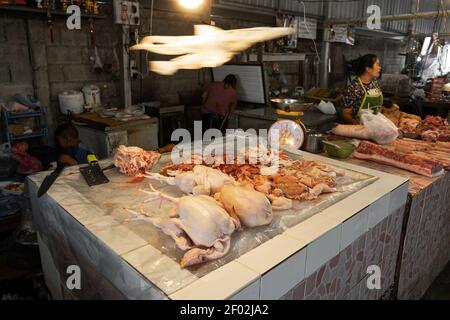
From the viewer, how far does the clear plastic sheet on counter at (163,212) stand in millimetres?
1262

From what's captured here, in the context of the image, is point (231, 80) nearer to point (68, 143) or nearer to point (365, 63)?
point (365, 63)

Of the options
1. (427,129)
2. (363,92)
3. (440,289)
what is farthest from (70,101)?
(440,289)

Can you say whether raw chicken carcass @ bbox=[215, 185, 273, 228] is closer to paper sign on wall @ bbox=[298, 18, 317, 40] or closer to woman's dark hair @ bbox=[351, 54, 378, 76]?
woman's dark hair @ bbox=[351, 54, 378, 76]

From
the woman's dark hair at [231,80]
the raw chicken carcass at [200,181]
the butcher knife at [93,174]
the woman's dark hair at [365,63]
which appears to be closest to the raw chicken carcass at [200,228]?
the raw chicken carcass at [200,181]

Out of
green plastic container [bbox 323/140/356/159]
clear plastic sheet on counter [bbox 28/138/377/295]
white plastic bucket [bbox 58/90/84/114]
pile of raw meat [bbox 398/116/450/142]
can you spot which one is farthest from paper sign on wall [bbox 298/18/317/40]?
clear plastic sheet on counter [bbox 28/138/377/295]

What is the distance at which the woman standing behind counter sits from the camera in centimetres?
448

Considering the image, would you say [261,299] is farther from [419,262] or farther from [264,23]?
[264,23]

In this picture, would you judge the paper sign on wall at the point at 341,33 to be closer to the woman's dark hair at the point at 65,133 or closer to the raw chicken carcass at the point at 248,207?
the woman's dark hair at the point at 65,133

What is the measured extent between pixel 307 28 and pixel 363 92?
17.5 ft

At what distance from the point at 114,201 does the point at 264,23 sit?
803cm

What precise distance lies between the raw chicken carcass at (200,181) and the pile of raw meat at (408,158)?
1.53 metres

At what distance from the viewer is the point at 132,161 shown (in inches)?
87.0

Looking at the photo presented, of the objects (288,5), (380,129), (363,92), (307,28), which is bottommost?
(380,129)

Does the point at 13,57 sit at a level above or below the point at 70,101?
above
